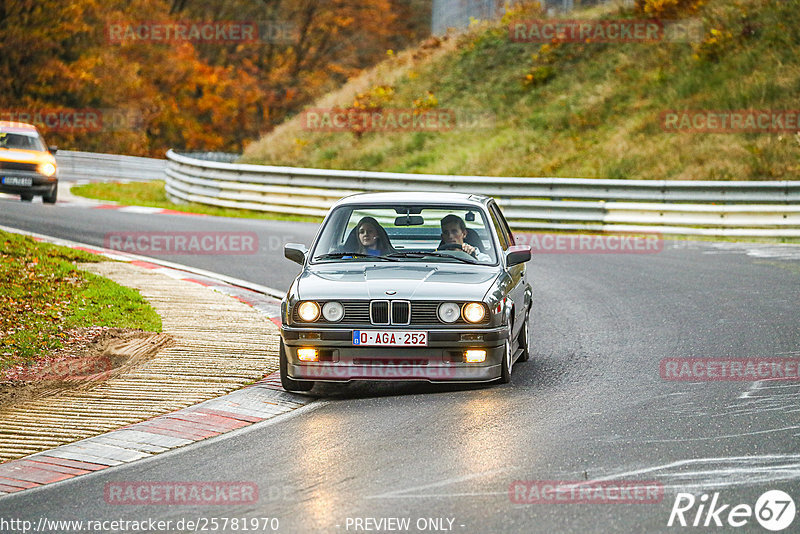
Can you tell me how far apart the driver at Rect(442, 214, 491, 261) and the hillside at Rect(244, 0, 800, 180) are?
15867mm

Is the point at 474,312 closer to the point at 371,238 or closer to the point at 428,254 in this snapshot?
the point at 428,254

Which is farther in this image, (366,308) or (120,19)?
(120,19)

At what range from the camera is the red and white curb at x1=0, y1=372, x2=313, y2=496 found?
22.3ft

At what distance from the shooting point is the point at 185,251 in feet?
59.9

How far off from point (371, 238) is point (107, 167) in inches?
1357

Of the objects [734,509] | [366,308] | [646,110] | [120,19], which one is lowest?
[734,509]

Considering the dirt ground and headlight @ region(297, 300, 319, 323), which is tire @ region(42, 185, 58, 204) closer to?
the dirt ground

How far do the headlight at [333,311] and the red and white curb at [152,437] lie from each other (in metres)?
0.68

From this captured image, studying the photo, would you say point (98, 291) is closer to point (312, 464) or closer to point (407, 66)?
point (312, 464)

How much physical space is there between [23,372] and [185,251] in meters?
9.19

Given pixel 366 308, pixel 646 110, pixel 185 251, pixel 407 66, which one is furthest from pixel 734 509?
pixel 407 66

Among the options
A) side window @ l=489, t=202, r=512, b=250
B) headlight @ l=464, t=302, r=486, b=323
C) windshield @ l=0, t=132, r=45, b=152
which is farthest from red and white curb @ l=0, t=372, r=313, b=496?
windshield @ l=0, t=132, r=45, b=152

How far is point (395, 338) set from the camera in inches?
331

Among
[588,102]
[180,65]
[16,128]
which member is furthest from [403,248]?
[180,65]
